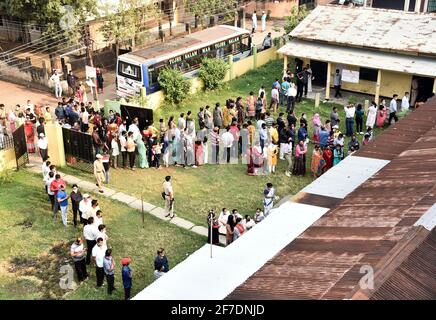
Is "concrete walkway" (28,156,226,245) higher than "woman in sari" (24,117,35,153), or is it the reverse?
"woman in sari" (24,117,35,153)

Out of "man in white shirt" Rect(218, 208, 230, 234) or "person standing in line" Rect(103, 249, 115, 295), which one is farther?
"man in white shirt" Rect(218, 208, 230, 234)

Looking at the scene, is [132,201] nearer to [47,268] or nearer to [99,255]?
[47,268]

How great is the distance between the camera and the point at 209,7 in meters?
32.6

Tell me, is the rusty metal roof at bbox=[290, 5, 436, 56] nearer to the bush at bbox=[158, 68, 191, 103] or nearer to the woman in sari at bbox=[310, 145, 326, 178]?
the bush at bbox=[158, 68, 191, 103]

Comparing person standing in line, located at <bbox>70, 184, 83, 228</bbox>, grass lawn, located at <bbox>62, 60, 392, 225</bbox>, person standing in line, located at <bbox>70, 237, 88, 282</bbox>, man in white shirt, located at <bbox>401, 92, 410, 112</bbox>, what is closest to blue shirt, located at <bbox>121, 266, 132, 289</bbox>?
person standing in line, located at <bbox>70, 237, 88, 282</bbox>

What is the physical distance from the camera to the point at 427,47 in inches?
913

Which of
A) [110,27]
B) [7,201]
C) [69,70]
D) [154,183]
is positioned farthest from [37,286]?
[110,27]

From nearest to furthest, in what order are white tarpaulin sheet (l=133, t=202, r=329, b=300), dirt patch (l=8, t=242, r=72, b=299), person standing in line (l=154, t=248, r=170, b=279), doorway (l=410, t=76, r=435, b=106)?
white tarpaulin sheet (l=133, t=202, r=329, b=300) < person standing in line (l=154, t=248, r=170, b=279) < dirt patch (l=8, t=242, r=72, b=299) < doorway (l=410, t=76, r=435, b=106)

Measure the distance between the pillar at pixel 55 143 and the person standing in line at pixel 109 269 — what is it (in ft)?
22.4

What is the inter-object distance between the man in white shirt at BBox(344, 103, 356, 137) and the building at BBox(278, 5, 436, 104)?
3.26 meters

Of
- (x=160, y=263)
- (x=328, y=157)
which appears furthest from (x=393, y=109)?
(x=160, y=263)

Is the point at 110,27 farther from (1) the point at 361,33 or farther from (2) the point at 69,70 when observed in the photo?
(1) the point at 361,33

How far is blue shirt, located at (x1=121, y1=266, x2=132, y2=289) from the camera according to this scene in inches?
505
